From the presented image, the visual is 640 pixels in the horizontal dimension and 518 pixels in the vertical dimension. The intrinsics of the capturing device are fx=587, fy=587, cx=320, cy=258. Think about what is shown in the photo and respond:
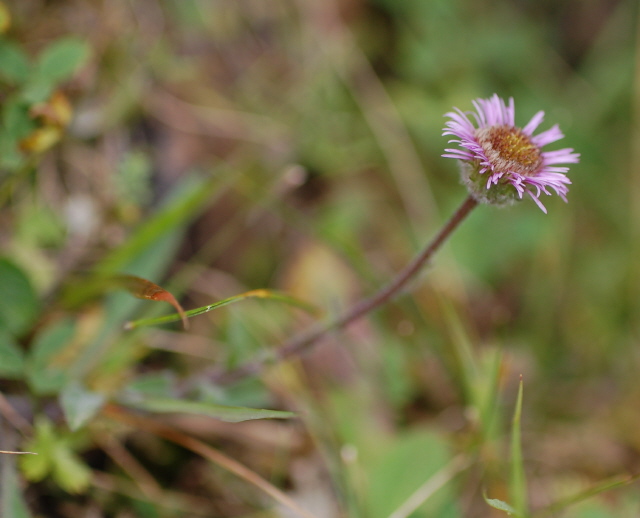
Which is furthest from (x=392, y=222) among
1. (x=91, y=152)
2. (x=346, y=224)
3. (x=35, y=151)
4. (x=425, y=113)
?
(x=35, y=151)

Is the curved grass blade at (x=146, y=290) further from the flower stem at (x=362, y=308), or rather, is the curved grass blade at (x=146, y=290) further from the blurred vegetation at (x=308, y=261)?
the flower stem at (x=362, y=308)

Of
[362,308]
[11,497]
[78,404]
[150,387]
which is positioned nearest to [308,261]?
[362,308]

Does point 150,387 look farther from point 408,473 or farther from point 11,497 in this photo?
point 408,473

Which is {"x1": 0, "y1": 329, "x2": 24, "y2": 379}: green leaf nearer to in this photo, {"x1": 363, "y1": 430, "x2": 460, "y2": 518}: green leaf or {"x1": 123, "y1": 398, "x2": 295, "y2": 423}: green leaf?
{"x1": 123, "y1": 398, "x2": 295, "y2": 423}: green leaf

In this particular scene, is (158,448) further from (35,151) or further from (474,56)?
(474,56)

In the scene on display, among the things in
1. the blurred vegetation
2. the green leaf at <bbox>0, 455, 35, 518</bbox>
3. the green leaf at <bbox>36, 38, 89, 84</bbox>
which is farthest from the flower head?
the green leaf at <bbox>0, 455, 35, 518</bbox>
